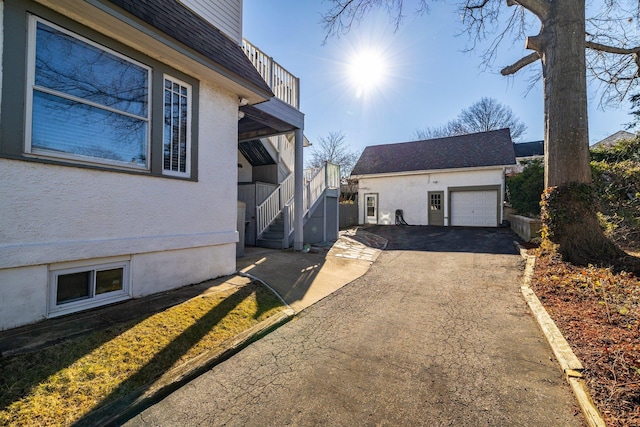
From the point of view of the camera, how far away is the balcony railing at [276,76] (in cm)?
680

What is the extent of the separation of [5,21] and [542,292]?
7957mm

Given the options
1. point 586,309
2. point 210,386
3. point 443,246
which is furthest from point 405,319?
point 443,246

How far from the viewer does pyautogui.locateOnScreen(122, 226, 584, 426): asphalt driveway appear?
220cm

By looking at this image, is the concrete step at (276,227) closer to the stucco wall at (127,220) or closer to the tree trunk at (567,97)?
the stucco wall at (127,220)

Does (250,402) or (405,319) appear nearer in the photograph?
(250,402)

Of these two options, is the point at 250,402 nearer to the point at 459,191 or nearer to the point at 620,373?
the point at 620,373

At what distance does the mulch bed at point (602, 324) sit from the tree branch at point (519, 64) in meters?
6.51

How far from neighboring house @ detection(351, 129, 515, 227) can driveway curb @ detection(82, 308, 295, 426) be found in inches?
607

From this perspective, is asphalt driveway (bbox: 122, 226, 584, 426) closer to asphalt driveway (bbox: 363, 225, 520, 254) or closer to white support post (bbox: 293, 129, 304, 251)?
white support post (bbox: 293, 129, 304, 251)

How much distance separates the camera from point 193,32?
4648mm

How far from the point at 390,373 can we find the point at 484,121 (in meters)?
38.8

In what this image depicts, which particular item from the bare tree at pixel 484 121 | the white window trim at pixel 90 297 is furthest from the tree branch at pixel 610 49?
the bare tree at pixel 484 121

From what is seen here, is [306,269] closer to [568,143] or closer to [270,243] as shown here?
[270,243]

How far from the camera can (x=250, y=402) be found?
7.75ft
